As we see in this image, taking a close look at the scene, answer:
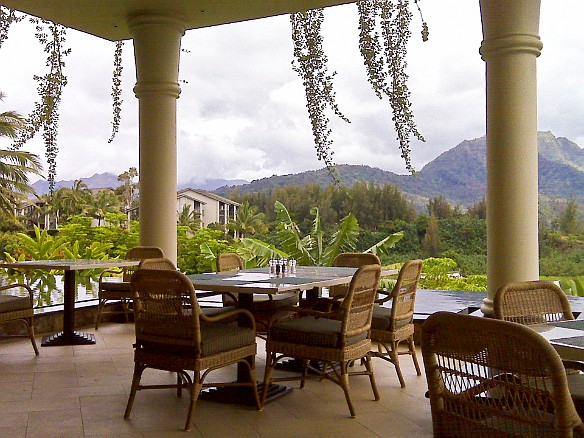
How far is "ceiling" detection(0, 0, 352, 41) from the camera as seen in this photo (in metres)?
5.86

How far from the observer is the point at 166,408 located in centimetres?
393

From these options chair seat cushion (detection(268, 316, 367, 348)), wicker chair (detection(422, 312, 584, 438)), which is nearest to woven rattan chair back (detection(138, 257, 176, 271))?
chair seat cushion (detection(268, 316, 367, 348))

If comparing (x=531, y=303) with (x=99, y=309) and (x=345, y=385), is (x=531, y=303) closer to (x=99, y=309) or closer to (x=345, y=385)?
(x=345, y=385)

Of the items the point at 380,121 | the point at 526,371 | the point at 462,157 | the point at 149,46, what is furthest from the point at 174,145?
the point at 380,121

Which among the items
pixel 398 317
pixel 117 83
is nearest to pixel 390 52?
pixel 398 317

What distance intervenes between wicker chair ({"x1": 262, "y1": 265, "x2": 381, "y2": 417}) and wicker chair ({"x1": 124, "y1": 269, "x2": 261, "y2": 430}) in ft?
0.80

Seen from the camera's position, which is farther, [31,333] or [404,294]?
[31,333]

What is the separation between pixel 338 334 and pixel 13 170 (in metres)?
14.7

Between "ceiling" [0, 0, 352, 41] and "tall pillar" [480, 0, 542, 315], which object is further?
"ceiling" [0, 0, 352, 41]

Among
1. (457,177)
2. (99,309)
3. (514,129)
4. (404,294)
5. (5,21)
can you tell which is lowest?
(99,309)

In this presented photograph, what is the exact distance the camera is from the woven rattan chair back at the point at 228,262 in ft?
17.0

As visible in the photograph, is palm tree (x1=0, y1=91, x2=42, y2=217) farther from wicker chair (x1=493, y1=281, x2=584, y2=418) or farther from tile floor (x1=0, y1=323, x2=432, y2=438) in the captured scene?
wicker chair (x1=493, y1=281, x2=584, y2=418)

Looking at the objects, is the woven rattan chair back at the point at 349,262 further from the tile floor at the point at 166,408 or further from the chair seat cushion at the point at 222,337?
the chair seat cushion at the point at 222,337

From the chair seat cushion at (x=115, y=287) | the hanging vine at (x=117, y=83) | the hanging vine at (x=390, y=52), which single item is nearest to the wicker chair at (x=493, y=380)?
the hanging vine at (x=390, y=52)
